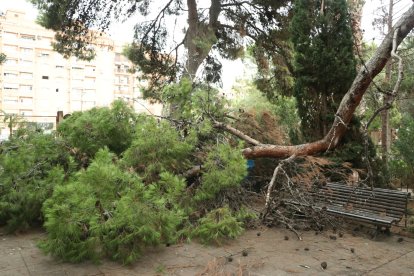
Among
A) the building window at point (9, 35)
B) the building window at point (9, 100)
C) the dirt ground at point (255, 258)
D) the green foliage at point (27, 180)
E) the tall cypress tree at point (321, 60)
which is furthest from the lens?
the building window at point (9, 35)

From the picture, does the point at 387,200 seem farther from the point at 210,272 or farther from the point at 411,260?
the point at 210,272

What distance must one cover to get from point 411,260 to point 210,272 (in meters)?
2.47

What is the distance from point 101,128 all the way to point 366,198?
13.7 feet

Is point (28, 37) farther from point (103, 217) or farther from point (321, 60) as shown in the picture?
point (103, 217)

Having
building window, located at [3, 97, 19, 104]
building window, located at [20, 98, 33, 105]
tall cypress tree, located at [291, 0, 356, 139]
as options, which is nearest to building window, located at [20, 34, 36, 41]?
building window, located at [20, 98, 33, 105]

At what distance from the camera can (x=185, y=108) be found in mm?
6125

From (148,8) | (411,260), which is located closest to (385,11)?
(148,8)

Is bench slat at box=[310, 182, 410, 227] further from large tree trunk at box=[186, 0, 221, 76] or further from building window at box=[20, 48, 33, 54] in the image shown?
building window at box=[20, 48, 33, 54]

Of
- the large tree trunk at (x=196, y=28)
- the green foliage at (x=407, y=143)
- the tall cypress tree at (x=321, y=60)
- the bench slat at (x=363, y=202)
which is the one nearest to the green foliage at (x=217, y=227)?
the bench slat at (x=363, y=202)

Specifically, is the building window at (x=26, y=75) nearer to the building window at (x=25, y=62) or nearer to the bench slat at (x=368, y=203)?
the building window at (x=25, y=62)

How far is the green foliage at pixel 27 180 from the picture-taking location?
181 inches

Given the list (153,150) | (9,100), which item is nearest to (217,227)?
(153,150)

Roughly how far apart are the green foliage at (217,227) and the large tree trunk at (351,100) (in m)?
2.02

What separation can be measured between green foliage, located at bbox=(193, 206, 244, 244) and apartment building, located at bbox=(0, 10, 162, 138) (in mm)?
45426
